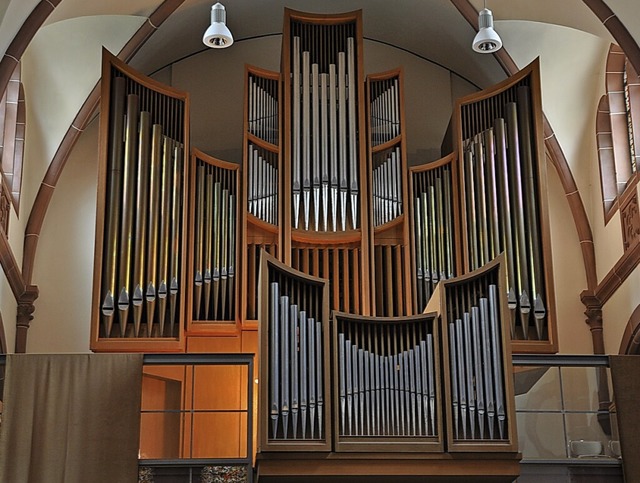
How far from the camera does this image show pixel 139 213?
14375mm

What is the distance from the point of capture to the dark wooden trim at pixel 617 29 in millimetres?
14148

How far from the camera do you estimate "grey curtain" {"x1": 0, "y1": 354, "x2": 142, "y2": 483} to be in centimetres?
1180

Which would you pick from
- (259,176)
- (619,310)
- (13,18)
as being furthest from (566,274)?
(13,18)

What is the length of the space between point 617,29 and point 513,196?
2299 mm

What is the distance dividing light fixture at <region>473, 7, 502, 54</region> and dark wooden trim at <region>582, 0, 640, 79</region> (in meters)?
1.22

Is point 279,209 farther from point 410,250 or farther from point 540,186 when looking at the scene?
point 540,186

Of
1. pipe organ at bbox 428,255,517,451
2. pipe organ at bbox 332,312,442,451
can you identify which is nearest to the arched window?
pipe organ at bbox 332,312,442,451

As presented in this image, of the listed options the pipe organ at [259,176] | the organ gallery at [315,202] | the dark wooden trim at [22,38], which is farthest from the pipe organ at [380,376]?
the dark wooden trim at [22,38]

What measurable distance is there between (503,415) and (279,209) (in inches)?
174

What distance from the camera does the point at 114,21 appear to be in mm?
15922

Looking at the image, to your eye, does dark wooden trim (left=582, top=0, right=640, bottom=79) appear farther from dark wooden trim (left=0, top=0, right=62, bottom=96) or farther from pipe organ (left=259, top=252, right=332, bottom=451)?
dark wooden trim (left=0, top=0, right=62, bottom=96)

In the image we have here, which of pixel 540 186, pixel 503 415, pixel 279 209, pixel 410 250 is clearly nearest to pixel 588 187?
pixel 540 186

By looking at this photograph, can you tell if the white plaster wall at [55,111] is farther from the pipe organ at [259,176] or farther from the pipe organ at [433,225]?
the pipe organ at [433,225]

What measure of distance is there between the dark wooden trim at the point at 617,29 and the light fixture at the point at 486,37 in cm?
122
